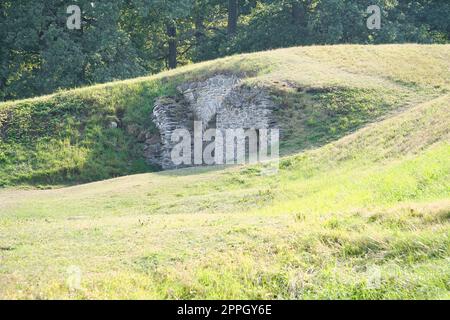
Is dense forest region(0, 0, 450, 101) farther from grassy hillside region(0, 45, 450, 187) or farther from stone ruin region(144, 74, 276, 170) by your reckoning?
stone ruin region(144, 74, 276, 170)

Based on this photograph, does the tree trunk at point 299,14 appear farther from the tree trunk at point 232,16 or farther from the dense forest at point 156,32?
the tree trunk at point 232,16

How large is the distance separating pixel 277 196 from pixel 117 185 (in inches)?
285

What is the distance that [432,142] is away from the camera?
14664mm

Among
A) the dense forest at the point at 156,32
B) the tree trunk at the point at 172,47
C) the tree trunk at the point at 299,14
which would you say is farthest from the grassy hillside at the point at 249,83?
the tree trunk at the point at 172,47

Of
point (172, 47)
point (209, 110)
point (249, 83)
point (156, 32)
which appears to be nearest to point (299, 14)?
point (172, 47)

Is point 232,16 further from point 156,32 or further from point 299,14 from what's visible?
point 156,32

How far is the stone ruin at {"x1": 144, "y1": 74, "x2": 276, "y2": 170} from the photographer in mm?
24672

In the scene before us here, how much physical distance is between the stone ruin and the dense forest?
10356mm

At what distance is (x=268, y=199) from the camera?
15.0 m

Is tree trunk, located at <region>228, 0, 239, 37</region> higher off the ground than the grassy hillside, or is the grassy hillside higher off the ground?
tree trunk, located at <region>228, 0, 239, 37</region>

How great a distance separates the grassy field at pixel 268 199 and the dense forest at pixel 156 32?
7959 millimetres

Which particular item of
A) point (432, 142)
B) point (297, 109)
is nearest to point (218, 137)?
point (297, 109)

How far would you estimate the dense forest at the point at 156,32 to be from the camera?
3575 centimetres

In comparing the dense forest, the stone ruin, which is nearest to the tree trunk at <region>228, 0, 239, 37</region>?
the dense forest
